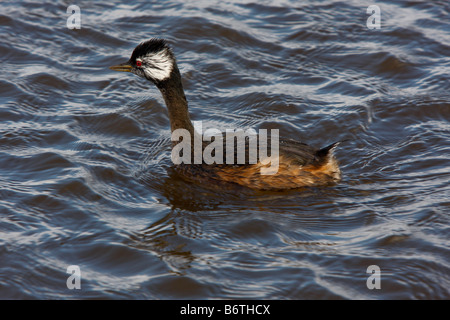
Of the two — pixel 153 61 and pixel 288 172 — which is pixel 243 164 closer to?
pixel 288 172

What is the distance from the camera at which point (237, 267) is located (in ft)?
18.4

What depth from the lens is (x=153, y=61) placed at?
7180 millimetres

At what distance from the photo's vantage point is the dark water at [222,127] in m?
5.58

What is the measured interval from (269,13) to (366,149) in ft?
14.1

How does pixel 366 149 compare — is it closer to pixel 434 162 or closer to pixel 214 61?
pixel 434 162

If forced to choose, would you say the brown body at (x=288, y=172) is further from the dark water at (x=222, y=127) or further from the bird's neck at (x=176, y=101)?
the bird's neck at (x=176, y=101)

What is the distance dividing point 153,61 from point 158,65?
0.24 feet

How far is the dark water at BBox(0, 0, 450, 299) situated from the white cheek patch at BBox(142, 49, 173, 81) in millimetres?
1007

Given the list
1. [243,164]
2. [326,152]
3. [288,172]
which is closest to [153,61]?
[243,164]

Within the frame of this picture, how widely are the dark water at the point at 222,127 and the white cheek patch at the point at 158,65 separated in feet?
3.30

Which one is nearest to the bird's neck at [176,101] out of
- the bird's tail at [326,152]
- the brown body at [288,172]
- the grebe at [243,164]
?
the grebe at [243,164]

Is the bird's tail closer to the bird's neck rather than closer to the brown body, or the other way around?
the brown body
